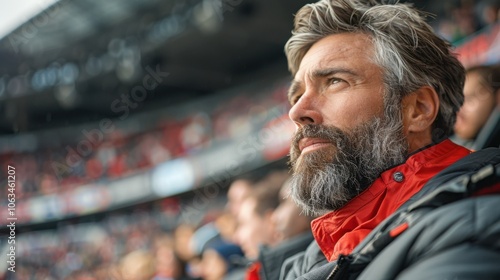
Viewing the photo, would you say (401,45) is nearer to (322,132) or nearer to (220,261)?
(322,132)

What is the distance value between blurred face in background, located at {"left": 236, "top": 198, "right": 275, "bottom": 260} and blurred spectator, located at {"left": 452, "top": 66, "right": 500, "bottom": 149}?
31.8 inches

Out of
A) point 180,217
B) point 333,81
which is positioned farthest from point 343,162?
point 180,217

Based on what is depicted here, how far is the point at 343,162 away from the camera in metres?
1.24

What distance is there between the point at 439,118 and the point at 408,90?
0.11m

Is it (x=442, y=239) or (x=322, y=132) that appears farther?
(x=322, y=132)

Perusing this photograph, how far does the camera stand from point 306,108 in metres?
1.29

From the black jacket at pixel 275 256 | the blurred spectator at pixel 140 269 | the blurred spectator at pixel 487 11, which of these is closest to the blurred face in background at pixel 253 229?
the black jacket at pixel 275 256

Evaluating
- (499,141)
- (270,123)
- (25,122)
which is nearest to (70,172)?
(25,122)

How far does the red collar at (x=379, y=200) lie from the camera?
1.13 metres

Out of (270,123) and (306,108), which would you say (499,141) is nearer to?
(306,108)

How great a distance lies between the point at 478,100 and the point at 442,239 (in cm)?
122

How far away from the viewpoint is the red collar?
1.13 metres

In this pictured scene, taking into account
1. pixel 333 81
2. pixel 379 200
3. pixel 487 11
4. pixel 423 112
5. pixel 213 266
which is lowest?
pixel 213 266

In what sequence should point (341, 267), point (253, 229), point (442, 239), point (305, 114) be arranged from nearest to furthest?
point (442, 239), point (341, 267), point (305, 114), point (253, 229)
